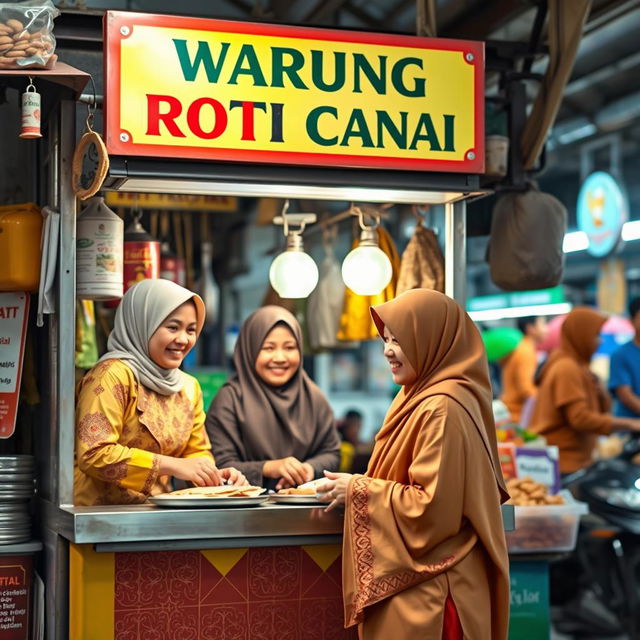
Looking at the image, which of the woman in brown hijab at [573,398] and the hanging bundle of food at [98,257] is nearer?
the hanging bundle of food at [98,257]

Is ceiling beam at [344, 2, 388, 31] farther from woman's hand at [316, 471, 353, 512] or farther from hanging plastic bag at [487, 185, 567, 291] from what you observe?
woman's hand at [316, 471, 353, 512]

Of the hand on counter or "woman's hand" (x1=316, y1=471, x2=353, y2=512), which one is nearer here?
"woman's hand" (x1=316, y1=471, x2=353, y2=512)

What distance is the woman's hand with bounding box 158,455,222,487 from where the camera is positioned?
4262 millimetres

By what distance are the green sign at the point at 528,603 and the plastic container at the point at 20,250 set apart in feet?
10.2

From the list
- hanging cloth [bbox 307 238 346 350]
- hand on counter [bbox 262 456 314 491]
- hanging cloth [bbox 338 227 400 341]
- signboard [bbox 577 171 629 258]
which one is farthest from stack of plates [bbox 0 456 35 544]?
signboard [bbox 577 171 629 258]

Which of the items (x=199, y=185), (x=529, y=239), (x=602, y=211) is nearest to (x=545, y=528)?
(x=529, y=239)

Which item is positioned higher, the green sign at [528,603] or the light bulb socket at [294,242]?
the light bulb socket at [294,242]

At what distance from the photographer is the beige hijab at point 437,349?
153 inches

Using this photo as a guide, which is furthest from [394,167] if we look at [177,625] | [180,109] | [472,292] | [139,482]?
[472,292]

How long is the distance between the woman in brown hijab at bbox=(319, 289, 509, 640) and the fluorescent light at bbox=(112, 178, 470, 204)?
2.65 ft

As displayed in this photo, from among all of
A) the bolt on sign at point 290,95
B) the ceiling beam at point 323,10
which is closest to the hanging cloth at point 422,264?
the bolt on sign at point 290,95

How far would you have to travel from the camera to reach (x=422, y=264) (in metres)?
5.53

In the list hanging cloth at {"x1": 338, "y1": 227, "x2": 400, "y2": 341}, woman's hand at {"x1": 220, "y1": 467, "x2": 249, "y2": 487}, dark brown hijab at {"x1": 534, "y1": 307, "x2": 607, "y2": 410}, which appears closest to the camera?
woman's hand at {"x1": 220, "y1": 467, "x2": 249, "y2": 487}

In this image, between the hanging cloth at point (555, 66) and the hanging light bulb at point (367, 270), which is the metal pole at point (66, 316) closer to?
the hanging light bulb at point (367, 270)
